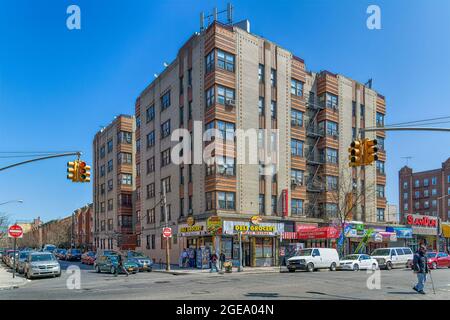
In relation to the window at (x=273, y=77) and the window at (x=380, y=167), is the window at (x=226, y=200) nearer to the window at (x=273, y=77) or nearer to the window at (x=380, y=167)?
the window at (x=273, y=77)

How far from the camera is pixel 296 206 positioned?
4691 centimetres

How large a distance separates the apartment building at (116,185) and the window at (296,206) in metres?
25.5

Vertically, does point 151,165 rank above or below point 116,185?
above

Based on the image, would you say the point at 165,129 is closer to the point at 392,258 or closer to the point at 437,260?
the point at 392,258

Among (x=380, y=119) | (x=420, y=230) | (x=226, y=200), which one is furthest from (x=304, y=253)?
(x=420, y=230)

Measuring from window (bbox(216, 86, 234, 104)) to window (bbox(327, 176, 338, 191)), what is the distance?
16399mm

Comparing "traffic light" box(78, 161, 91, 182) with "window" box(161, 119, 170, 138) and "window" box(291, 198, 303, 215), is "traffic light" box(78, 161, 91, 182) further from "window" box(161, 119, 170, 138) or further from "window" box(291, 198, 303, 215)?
"window" box(291, 198, 303, 215)

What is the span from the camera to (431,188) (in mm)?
119188

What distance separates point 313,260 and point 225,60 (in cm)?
1906

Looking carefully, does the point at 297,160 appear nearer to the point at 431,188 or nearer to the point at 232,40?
the point at 232,40

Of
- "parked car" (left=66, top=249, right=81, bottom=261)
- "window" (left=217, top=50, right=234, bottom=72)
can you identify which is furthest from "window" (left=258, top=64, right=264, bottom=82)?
"parked car" (left=66, top=249, right=81, bottom=261)
